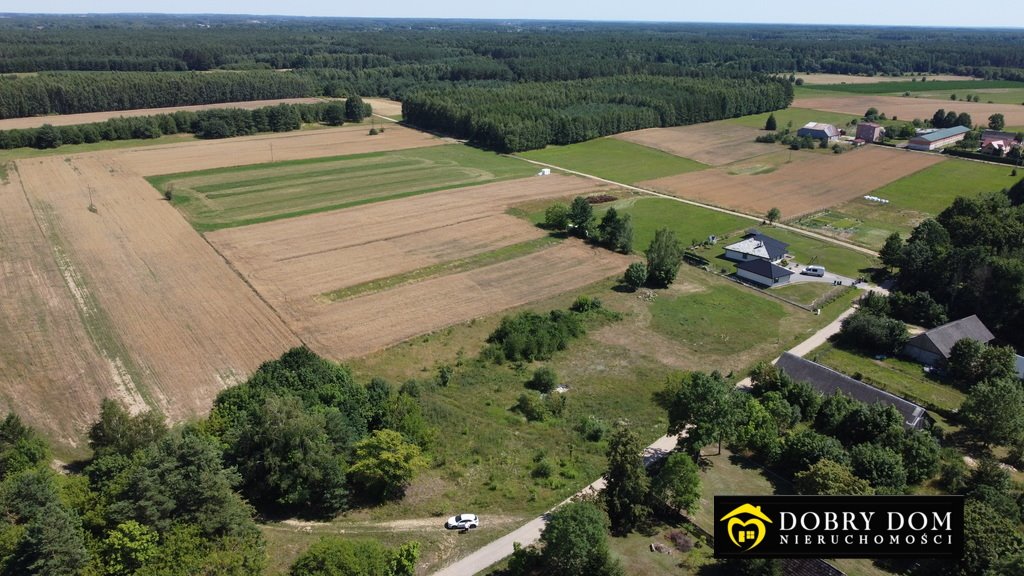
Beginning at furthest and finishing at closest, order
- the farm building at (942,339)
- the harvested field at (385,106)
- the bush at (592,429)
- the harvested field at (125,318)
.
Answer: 1. the harvested field at (385,106)
2. the farm building at (942,339)
3. the harvested field at (125,318)
4. the bush at (592,429)

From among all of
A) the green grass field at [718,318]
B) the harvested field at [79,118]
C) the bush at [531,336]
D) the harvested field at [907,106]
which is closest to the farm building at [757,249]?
the green grass field at [718,318]

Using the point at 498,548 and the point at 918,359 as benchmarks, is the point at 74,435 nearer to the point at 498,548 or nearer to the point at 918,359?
the point at 498,548

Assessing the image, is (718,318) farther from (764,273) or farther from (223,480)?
(223,480)

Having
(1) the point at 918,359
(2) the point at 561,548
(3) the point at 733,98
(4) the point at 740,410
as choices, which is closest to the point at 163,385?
(2) the point at 561,548

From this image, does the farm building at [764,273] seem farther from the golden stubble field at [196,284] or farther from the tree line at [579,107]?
the tree line at [579,107]

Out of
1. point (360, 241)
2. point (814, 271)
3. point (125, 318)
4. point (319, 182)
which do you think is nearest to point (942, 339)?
point (814, 271)

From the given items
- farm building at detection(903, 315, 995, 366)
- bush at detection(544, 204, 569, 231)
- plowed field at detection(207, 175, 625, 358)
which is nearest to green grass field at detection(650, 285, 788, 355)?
plowed field at detection(207, 175, 625, 358)
